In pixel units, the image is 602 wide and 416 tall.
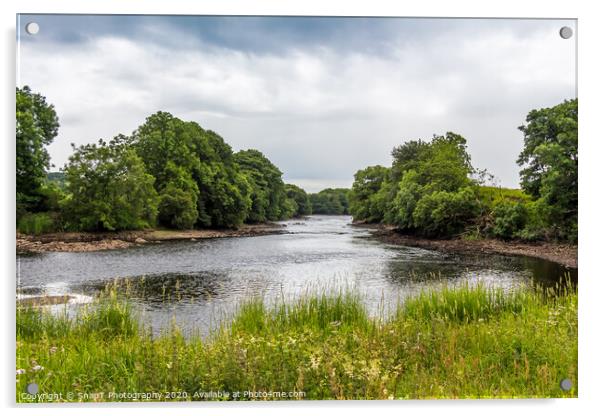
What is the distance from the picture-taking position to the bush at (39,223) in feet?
16.7

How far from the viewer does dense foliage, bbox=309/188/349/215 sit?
5926mm

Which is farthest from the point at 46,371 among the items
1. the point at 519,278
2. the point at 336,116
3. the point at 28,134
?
the point at 519,278

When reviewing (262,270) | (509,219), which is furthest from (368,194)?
(509,219)

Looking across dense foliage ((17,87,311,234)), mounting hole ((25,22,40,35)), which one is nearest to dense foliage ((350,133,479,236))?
dense foliage ((17,87,311,234))

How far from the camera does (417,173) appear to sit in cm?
609

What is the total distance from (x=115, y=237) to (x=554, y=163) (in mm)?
5124

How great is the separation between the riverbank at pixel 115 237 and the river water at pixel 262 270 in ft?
0.27

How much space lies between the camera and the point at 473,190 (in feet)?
20.2

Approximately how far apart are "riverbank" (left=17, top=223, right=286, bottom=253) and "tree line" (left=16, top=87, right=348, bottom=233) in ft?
0.30

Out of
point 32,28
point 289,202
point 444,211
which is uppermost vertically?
point 32,28

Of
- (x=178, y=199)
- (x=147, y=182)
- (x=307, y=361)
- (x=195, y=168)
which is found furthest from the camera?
(x=195, y=168)

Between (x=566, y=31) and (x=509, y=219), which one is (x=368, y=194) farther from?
(x=566, y=31)

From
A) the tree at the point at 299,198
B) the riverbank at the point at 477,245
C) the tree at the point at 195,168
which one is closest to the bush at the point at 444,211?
the riverbank at the point at 477,245

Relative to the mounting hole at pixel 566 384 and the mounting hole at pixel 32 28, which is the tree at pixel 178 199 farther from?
the mounting hole at pixel 566 384
